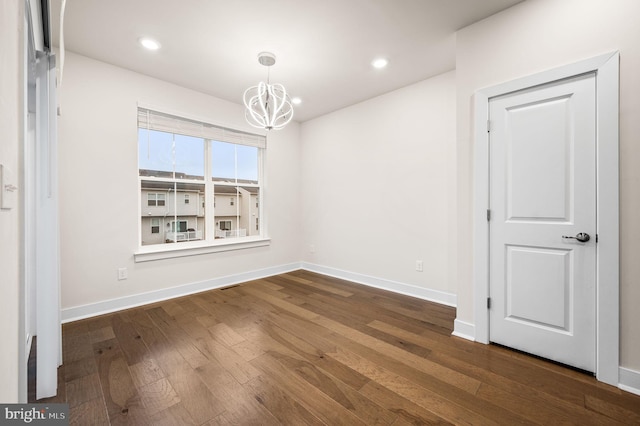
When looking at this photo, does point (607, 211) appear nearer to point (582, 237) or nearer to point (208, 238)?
point (582, 237)

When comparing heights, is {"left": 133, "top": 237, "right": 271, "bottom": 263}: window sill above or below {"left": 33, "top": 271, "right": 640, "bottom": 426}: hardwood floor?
above

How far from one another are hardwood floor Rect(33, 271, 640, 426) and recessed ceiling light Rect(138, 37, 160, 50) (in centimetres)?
273

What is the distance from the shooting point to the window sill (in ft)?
10.6

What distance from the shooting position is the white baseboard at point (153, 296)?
278cm

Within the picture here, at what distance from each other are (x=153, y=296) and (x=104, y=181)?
143cm

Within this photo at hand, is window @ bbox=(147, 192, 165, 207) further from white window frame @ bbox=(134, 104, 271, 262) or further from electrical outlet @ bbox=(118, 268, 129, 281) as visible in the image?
electrical outlet @ bbox=(118, 268, 129, 281)

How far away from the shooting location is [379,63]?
9.85 ft

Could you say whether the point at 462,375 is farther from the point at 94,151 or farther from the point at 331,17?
the point at 94,151

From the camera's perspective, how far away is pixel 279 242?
4719mm

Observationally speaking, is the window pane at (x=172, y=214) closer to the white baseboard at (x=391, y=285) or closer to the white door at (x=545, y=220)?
the white baseboard at (x=391, y=285)

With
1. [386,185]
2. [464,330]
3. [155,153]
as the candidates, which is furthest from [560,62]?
[155,153]

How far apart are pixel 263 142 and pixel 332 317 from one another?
301 centimetres

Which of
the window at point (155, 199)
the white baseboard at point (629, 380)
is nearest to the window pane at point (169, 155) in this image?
the window at point (155, 199)

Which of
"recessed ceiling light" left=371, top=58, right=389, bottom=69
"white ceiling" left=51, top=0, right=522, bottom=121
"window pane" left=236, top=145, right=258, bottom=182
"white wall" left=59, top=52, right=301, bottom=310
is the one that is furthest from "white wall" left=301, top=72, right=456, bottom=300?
"white wall" left=59, top=52, right=301, bottom=310
